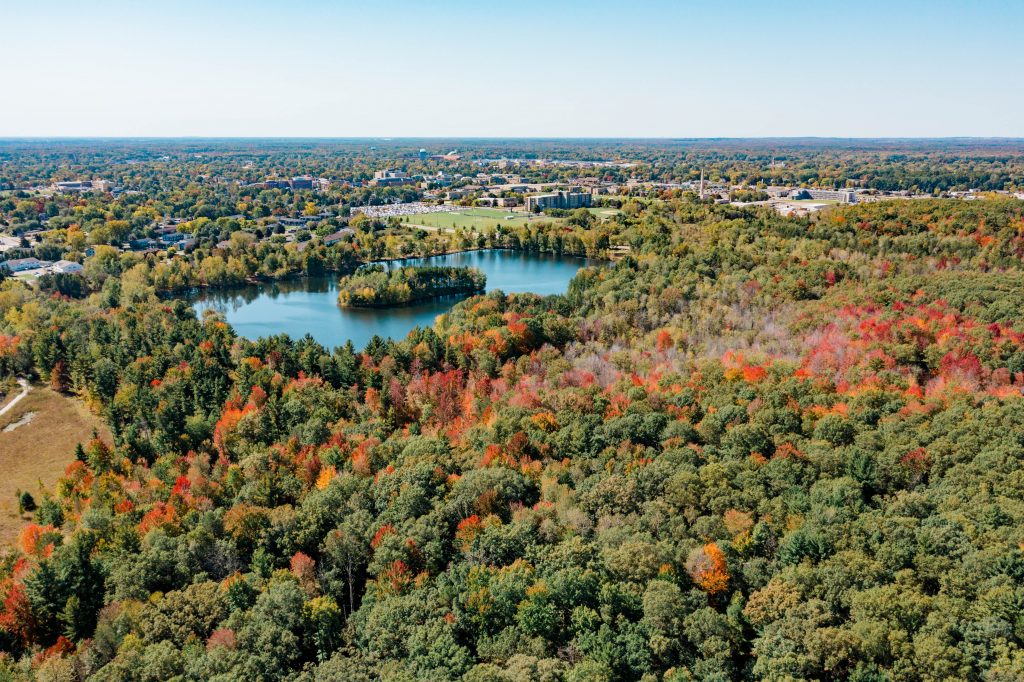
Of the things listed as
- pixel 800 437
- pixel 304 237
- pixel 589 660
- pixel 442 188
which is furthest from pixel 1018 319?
pixel 442 188

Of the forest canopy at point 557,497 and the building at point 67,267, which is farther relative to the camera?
the building at point 67,267

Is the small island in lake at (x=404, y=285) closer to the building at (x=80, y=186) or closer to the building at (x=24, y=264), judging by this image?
the building at (x=24, y=264)

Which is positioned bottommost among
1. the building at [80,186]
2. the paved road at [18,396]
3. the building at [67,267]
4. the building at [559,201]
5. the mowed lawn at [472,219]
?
the paved road at [18,396]

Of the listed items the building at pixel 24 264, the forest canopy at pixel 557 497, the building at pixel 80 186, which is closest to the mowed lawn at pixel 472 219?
the building at pixel 24 264

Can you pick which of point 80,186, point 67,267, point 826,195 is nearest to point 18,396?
point 67,267

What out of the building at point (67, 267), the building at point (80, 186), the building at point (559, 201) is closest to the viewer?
the building at point (67, 267)

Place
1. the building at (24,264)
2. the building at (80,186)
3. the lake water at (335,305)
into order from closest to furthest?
1. the lake water at (335,305)
2. the building at (24,264)
3. the building at (80,186)

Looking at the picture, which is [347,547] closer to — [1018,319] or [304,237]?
[1018,319]

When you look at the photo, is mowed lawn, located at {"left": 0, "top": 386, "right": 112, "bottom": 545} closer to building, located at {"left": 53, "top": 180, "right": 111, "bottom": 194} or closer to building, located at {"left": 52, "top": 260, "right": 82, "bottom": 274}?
building, located at {"left": 52, "top": 260, "right": 82, "bottom": 274}
